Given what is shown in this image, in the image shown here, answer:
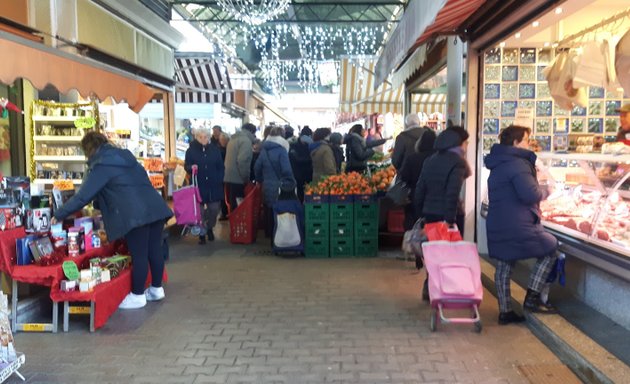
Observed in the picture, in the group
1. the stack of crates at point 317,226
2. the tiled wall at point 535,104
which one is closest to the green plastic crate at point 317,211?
the stack of crates at point 317,226

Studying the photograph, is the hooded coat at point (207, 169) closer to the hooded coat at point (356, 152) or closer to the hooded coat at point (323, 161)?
the hooded coat at point (323, 161)

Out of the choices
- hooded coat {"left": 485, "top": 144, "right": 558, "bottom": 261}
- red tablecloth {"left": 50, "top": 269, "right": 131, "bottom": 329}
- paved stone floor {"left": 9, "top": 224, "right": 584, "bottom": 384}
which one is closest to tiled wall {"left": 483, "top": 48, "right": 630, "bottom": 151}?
paved stone floor {"left": 9, "top": 224, "right": 584, "bottom": 384}

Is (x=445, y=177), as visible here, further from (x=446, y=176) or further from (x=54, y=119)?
(x=54, y=119)

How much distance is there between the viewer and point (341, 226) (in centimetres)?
768

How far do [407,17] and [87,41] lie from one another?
14.2 ft

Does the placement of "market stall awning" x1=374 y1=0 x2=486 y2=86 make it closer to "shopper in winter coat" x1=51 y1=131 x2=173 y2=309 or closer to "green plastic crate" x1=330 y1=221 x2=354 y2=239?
"green plastic crate" x1=330 y1=221 x2=354 y2=239

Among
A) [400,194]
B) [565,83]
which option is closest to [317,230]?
[400,194]

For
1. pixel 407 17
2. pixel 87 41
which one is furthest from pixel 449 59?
pixel 87 41

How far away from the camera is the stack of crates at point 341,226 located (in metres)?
7.58

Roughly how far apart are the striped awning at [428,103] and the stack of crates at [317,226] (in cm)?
671

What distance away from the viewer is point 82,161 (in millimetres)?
9141

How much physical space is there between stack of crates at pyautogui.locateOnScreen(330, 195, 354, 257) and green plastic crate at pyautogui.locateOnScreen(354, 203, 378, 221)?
69 mm

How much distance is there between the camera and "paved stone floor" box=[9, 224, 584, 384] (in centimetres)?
397

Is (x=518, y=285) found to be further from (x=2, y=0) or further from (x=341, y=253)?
(x=2, y=0)
